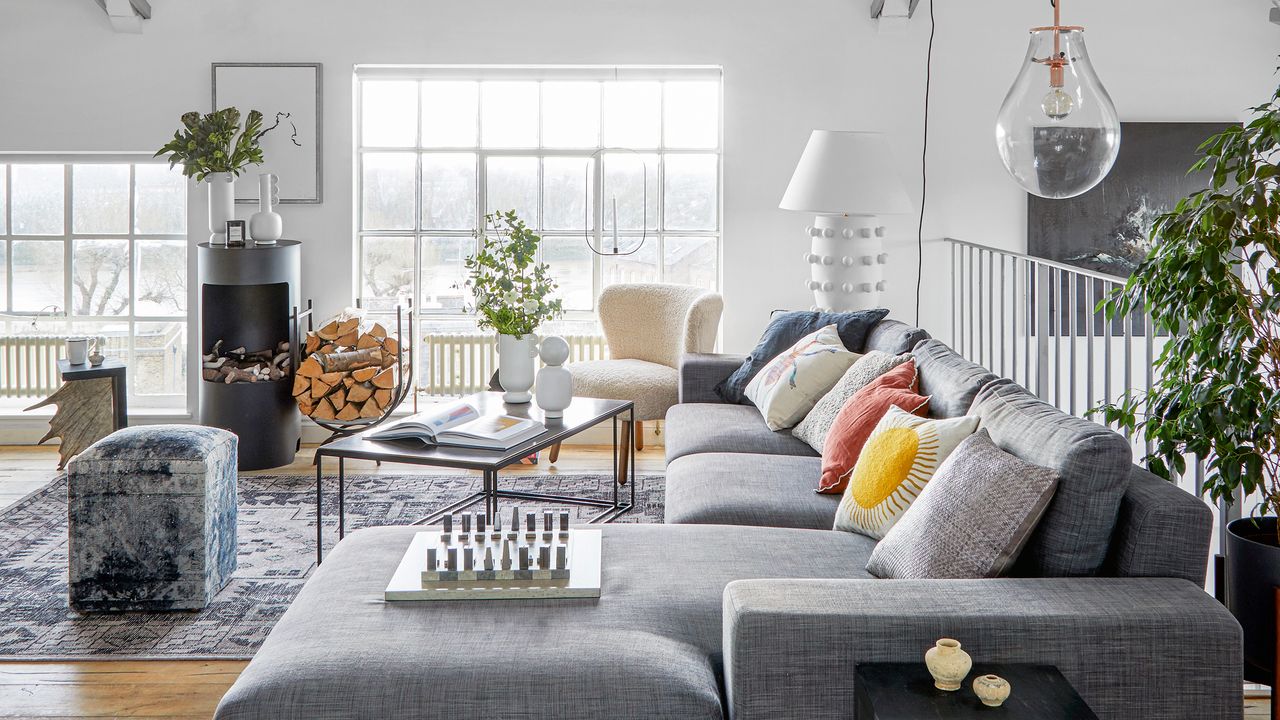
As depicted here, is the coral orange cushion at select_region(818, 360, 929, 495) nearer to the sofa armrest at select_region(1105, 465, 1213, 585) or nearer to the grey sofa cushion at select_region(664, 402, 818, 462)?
the grey sofa cushion at select_region(664, 402, 818, 462)

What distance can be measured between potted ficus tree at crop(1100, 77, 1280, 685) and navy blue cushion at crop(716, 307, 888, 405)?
1.73 m

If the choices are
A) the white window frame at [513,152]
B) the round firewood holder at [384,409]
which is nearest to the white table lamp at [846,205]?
the white window frame at [513,152]

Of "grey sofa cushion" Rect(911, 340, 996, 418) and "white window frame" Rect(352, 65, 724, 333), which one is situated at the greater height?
"white window frame" Rect(352, 65, 724, 333)

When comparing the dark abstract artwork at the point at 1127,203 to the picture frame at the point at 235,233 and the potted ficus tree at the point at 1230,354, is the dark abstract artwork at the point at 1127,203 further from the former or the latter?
the picture frame at the point at 235,233

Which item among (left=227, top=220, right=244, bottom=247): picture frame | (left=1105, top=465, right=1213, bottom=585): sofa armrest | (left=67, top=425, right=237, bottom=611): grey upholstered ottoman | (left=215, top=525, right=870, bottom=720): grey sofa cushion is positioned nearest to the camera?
(left=215, top=525, right=870, bottom=720): grey sofa cushion

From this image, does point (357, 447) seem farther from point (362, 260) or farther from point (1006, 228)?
point (1006, 228)

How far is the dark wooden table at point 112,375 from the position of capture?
5227 mm

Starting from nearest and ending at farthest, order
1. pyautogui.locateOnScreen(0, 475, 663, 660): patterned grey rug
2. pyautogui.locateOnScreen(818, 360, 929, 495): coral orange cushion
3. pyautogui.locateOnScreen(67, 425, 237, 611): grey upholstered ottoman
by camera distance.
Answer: pyautogui.locateOnScreen(818, 360, 929, 495): coral orange cushion
pyautogui.locateOnScreen(0, 475, 663, 660): patterned grey rug
pyautogui.locateOnScreen(67, 425, 237, 611): grey upholstered ottoman

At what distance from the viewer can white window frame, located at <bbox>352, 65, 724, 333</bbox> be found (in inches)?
230

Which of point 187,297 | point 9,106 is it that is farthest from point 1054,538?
point 9,106

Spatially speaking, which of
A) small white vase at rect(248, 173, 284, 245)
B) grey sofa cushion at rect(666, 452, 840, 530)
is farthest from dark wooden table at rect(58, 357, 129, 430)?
grey sofa cushion at rect(666, 452, 840, 530)

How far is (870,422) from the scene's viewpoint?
10.1 ft

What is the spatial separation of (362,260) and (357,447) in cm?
270

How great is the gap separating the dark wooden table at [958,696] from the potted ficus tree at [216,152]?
4364mm
